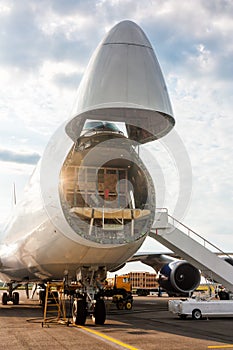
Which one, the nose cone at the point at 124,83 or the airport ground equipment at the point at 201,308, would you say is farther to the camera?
the airport ground equipment at the point at 201,308

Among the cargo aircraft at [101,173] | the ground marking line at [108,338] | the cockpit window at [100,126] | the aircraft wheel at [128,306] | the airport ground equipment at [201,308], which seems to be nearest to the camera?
the ground marking line at [108,338]

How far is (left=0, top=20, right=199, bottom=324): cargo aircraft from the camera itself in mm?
10148

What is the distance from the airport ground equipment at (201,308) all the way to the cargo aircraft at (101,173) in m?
4.34

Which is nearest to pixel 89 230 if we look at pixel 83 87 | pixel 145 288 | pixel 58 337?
pixel 58 337

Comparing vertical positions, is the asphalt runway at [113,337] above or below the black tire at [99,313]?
below

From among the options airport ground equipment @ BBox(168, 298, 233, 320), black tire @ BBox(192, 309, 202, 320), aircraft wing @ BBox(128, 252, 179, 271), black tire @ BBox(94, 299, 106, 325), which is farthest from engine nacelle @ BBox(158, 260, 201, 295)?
black tire @ BBox(94, 299, 106, 325)

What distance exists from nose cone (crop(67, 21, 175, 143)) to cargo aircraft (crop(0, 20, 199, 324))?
21mm

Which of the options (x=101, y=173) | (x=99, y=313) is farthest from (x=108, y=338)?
(x=101, y=173)

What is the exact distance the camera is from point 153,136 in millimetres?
11398

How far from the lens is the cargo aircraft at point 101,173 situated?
1015 centimetres

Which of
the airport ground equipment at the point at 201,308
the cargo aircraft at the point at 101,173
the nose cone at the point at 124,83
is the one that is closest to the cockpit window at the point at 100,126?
the cargo aircraft at the point at 101,173

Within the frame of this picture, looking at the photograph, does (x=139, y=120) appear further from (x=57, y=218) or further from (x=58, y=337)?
(x=58, y=337)

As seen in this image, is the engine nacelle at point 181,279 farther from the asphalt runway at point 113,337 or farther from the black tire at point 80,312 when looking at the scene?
the black tire at point 80,312

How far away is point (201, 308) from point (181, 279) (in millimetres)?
6327
